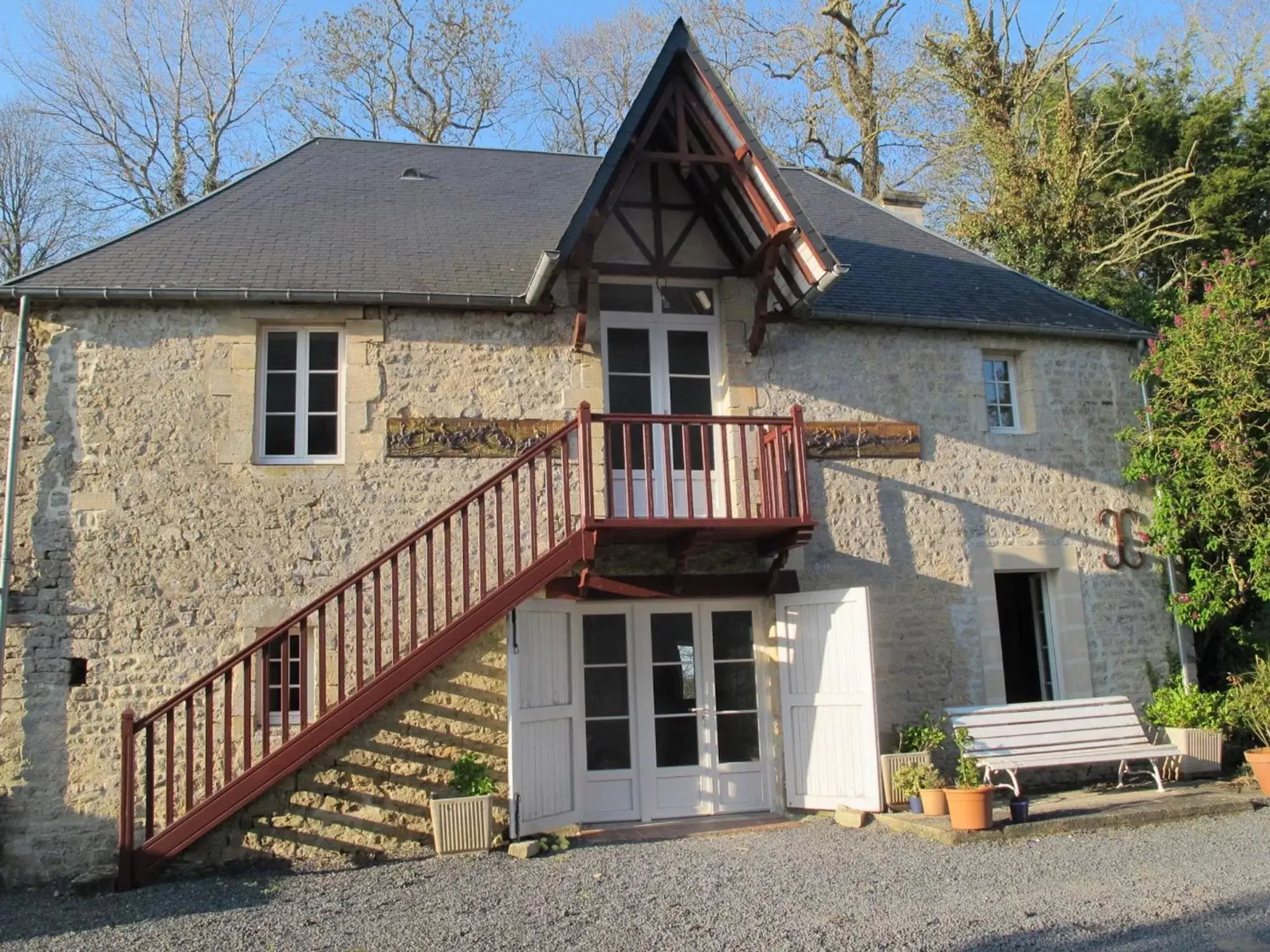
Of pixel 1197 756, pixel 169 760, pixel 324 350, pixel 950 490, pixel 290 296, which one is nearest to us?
pixel 169 760

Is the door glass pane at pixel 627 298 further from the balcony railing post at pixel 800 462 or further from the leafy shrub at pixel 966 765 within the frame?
the leafy shrub at pixel 966 765

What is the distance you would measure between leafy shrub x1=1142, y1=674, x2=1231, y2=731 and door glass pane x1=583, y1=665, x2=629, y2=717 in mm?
4540

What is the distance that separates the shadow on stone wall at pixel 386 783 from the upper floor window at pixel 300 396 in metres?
1.97

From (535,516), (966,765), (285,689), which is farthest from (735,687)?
(285,689)

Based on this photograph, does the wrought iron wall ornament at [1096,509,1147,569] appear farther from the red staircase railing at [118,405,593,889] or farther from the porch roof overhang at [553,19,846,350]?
the red staircase railing at [118,405,593,889]

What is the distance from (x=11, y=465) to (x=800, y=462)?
562cm

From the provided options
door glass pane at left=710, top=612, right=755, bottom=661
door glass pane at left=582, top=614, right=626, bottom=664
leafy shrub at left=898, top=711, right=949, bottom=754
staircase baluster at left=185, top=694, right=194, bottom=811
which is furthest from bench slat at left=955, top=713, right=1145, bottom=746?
staircase baluster at left=185, top=694, right=194, bottom=811

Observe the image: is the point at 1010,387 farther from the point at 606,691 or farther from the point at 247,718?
the point at 247,718

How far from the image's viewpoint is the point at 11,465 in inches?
280

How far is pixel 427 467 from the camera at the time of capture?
767cm

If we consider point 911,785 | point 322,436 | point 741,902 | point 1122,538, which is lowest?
point 741,902

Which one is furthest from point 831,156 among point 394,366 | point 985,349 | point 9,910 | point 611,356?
point 9,910

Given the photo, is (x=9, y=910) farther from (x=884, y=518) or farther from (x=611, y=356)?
(x=884, y=518)

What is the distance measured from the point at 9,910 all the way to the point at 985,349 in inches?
330
